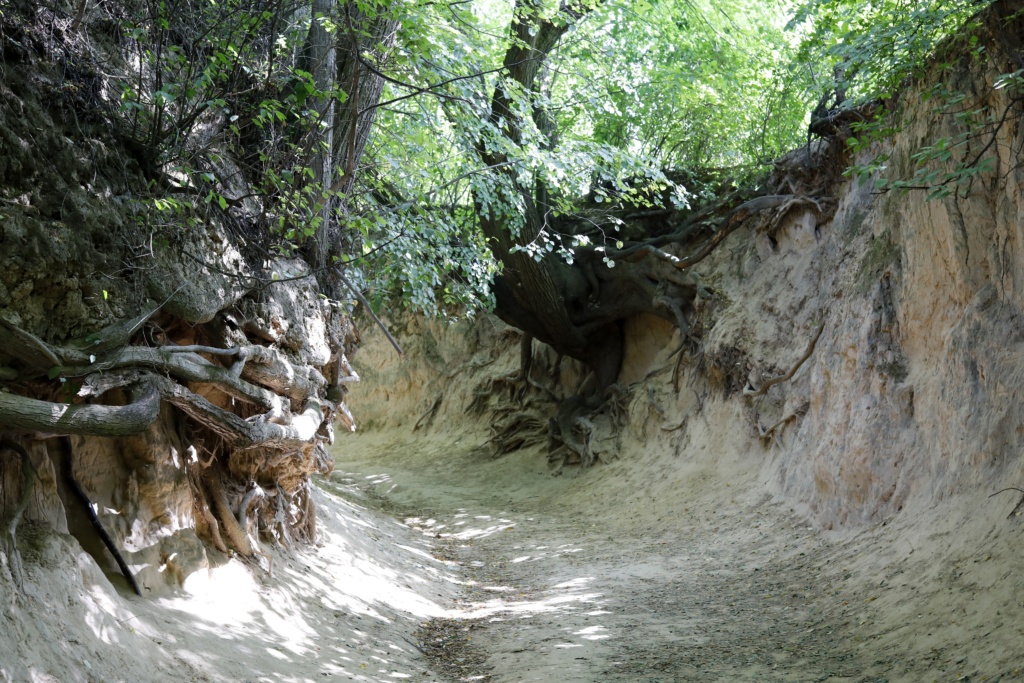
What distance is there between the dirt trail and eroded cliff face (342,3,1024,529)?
56cm

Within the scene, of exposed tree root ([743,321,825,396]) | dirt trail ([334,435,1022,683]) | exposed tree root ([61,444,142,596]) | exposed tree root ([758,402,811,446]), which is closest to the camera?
exposed tree root ([61,444,142,596])

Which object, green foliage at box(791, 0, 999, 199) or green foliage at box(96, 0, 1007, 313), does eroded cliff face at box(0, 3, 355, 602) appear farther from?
green foliage at box(791, 0, 999, 199)

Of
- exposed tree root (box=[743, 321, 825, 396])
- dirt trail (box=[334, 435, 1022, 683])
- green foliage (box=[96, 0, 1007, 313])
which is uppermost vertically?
green foliage (box=[96, 0, 1007, 313])

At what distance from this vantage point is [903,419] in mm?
7719

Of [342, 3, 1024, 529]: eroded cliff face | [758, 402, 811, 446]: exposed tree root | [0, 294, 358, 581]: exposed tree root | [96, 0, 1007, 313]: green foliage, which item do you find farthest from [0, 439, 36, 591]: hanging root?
[758, 402, 811, 446]: exposed tree root

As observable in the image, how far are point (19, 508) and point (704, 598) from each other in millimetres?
5284

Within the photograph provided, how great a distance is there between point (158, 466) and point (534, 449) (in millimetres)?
9786

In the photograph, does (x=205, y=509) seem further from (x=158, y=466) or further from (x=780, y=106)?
(x=780, y=106)

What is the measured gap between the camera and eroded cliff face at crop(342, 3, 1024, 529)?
21.1 ft

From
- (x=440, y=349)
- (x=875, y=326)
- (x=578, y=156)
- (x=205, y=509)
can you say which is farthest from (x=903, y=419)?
(x=440, y=349)

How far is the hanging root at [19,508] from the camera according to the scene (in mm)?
4305

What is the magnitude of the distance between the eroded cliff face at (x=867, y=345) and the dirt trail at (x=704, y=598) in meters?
0.56

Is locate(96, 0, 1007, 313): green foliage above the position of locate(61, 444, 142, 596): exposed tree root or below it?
above

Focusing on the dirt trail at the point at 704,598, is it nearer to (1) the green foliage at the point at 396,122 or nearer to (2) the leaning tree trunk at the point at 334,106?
(1) the green foliage at the point at 396,122
